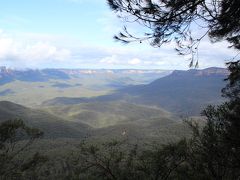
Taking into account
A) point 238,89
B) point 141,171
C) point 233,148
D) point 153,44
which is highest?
point 153,44

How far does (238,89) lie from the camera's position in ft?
78.6

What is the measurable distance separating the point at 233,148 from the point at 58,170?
6312 cm

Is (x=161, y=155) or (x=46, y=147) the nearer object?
(x=161, y=155)

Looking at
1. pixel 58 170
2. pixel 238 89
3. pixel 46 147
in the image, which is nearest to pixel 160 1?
pixel 238 89

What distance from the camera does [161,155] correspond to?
3409cm

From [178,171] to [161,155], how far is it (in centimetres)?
317

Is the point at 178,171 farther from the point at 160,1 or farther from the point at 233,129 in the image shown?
the point at 160,1

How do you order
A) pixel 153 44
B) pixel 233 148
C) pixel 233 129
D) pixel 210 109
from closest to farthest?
pixel 153 44, pixel 233 129, pixel 233 148, pixel 210 109

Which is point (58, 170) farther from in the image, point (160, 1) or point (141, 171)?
point (160, 1)

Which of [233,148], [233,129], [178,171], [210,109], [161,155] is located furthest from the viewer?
[161,155]

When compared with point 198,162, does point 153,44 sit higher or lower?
higher

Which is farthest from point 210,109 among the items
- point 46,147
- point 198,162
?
point 46,147

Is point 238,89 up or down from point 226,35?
down

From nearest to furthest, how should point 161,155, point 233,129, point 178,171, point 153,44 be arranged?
point 153,44 → point 233,129 → point 178,171 → point 161,155
